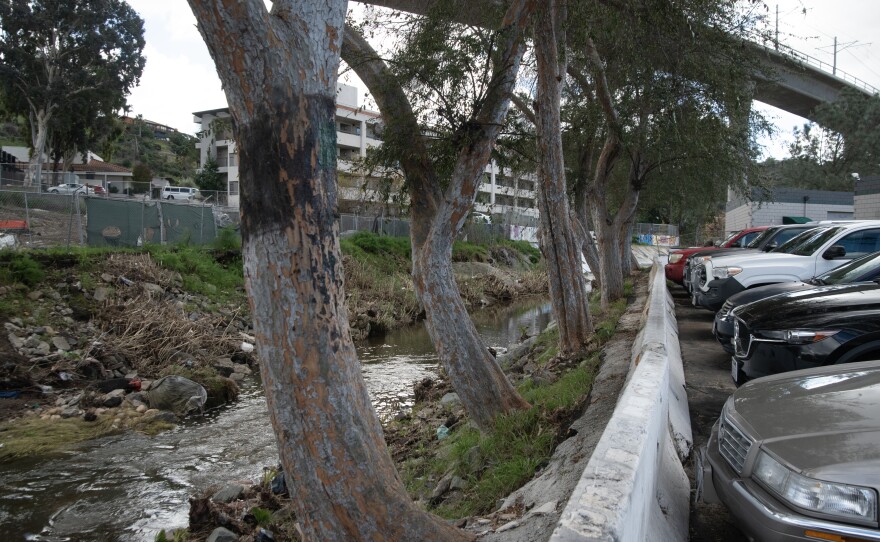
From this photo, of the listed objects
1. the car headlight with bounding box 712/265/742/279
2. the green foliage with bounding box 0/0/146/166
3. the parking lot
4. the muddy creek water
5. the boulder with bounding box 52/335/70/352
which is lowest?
the muddy creek water

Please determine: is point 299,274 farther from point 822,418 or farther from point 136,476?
point 136,476

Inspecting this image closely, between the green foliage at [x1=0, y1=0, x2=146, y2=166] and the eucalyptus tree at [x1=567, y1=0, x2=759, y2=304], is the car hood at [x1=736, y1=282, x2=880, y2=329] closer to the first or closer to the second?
the eucalyptus tree at [x1=567, y1=0, x2=759, y2=304]

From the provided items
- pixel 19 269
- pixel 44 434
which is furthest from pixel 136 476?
pixel 19 269

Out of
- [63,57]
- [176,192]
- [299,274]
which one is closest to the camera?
[299,274]

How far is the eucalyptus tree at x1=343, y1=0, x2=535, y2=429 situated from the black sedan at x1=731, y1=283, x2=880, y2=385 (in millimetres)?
2390

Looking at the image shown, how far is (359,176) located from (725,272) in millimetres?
6318

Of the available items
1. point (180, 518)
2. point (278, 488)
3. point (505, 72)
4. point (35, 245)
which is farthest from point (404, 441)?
point (35, 245)

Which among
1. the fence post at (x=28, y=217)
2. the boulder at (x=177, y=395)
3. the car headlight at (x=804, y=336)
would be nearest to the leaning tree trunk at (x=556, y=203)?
the car headlight at (x=804, y=336)

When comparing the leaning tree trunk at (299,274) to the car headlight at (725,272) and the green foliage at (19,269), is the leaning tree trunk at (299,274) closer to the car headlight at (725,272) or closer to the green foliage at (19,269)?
the car headlight at (725,272)

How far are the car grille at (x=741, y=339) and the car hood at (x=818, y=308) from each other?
0.08 m

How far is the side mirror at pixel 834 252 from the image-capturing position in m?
10.3

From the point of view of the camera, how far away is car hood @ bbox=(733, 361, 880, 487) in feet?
9.92

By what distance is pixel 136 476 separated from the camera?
29.1ft

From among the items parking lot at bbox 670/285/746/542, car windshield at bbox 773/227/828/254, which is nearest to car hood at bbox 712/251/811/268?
car windshield at bbox 773/227/828/254
